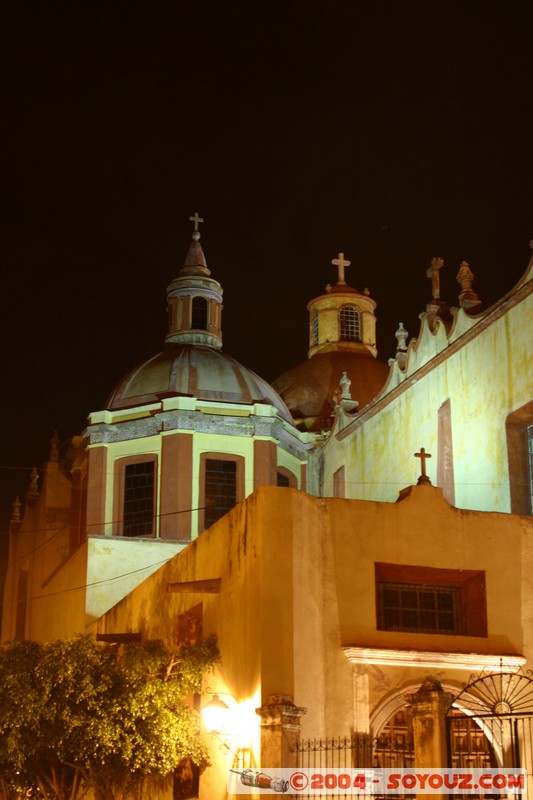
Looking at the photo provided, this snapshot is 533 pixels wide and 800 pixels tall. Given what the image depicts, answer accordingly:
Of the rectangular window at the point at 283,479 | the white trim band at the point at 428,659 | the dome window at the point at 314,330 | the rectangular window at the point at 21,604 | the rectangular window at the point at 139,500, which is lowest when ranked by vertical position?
the white trim band at the point at 428,659

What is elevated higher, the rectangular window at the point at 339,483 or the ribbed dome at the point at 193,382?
the ribbed dome at the point at 193,382

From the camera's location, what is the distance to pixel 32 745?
21.7 meters

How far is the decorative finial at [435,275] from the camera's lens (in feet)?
101

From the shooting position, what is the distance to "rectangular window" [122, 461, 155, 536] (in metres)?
35.1

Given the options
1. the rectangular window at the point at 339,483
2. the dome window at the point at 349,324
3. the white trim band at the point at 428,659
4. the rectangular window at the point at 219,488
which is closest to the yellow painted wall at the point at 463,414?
the rectangular window at the point at 339,483

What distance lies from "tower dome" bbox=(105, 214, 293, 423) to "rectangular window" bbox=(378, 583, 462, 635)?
1559 centimetres

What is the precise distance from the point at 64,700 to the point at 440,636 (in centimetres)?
645

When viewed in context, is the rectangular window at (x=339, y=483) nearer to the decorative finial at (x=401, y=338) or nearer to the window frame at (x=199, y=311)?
the decorative finial at (x=401, y=338)

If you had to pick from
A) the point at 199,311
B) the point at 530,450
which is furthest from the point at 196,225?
the point at 530,450

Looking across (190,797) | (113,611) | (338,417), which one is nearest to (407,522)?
(190,797)

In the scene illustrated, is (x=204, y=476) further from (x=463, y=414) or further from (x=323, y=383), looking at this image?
(x=463, y=414)

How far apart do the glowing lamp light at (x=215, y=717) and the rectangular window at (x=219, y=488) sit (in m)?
14.7

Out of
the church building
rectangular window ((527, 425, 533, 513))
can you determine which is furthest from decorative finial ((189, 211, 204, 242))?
rectangular window ((527, 425, 533, 513))

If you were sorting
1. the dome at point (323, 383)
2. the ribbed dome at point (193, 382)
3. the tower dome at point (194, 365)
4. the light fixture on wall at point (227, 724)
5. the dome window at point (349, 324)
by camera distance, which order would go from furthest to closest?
the dome window at point (349, 324) < the dome at point (323, 383) < the tower dome at point (194, 365) < the ribbed dome at point (193, 382) < the light fixture on wall at point (227, 724)
